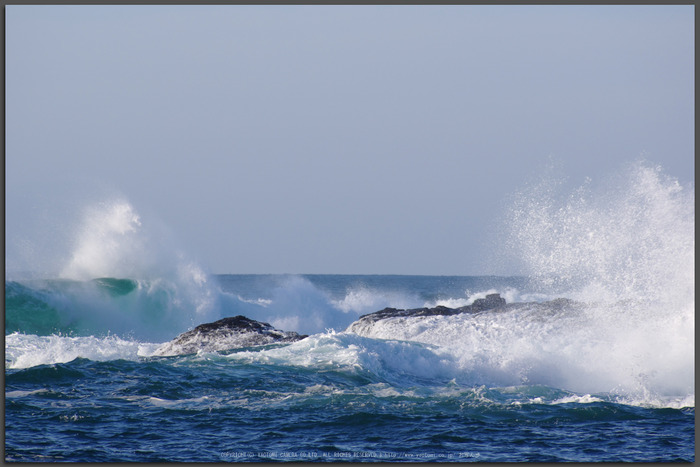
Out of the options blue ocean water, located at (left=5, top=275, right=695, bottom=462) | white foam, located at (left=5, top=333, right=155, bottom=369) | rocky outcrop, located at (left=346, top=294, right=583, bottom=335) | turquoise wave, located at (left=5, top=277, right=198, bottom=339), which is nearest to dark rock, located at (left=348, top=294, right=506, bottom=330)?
rocky outcrop, located at (left=346, top=294, right=583, bottom=335)

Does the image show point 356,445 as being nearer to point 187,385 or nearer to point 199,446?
point 199,446

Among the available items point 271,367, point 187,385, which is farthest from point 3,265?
point 271,367

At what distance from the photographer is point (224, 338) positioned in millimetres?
18719

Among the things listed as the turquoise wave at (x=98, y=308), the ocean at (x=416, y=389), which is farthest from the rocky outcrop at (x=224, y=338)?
the turquoise wave at (x=98, y=308)

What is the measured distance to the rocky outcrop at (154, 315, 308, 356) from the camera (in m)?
18.1

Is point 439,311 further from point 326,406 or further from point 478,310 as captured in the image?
point 326,406

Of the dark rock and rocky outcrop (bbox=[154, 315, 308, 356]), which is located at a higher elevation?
the dark rock

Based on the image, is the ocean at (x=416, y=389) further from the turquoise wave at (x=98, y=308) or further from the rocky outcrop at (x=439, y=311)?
the turquoise wave at (x=98, y=308)

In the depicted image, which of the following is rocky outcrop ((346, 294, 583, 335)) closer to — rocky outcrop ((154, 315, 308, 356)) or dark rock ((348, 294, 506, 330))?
dark rock ((348, 294, 506, 330))

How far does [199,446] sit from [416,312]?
1285 centimetres

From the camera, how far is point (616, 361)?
49.8ft

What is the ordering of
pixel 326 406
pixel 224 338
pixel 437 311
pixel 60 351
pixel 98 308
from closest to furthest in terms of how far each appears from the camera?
pixel 326 406, pixel 60 351, pixel 224 338, pixel 437 311, pixel 98 308

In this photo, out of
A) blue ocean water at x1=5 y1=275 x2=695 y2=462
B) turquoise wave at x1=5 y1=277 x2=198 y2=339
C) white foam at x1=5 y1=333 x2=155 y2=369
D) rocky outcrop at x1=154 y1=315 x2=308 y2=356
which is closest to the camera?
blue ocean water at x1=5 y1=275 x2=695 y2=462

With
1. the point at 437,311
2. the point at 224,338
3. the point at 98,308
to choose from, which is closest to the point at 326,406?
the point at 224,338
